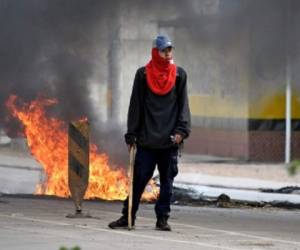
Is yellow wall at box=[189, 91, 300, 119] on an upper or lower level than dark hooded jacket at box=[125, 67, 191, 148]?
upper

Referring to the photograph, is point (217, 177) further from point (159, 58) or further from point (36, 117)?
point (159, 58)

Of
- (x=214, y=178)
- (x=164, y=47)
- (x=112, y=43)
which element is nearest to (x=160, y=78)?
(x=164, y=47)

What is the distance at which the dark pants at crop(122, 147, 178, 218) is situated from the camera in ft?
27.7

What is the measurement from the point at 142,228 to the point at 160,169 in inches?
21.2

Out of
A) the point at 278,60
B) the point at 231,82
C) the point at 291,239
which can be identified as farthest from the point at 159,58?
the point at 231,82

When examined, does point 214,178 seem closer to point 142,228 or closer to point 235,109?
point 235,109

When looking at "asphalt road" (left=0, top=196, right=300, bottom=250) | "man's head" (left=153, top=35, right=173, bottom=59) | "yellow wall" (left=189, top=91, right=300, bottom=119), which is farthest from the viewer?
"yellow wall" (left=189, top=91, right=300, bottom=119)

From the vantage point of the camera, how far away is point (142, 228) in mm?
8719

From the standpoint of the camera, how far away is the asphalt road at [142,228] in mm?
7723

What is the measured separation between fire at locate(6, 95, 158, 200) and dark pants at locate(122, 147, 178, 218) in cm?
274

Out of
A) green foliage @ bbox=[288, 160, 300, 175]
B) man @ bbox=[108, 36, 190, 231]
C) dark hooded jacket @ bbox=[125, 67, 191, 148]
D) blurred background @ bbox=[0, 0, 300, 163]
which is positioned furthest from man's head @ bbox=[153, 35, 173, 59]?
green foliage @ bbox=[288, 160, 300, 175]

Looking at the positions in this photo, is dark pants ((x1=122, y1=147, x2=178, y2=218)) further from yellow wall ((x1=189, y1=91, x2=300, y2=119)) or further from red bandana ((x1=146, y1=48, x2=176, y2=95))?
yellow wall ((x1=189, y1=91, x2=300, y2=119))

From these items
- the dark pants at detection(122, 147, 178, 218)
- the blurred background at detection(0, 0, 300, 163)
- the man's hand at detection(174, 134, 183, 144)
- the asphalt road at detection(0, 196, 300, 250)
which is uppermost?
the blurred background at detection(0, 0, 300, 163)

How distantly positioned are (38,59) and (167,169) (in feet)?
11.3
